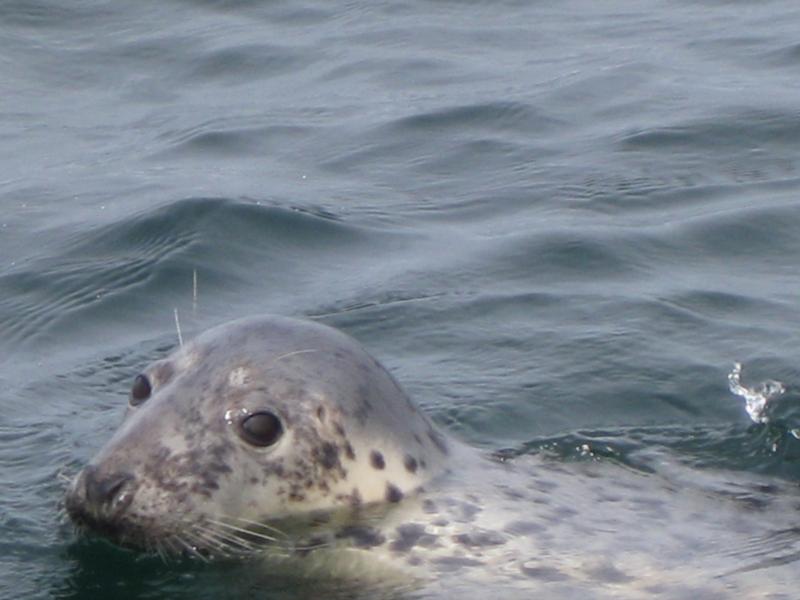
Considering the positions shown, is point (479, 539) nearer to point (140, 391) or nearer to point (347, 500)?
point (347, 500)

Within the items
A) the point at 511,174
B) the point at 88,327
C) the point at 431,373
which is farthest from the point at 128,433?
the point at 511,174

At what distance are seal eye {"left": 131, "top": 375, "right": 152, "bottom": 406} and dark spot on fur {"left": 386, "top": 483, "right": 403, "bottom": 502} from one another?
87 cm

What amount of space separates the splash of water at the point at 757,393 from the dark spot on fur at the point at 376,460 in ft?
7.13

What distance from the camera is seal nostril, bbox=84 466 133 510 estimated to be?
228 inches

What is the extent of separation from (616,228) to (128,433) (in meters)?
4.99

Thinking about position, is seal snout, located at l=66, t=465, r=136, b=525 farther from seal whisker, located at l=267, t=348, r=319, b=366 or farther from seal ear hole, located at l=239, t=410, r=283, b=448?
seal whisker, located at l=267, t=348, r=319, b=366

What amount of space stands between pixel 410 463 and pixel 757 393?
7.57 feet

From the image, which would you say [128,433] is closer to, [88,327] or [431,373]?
[431,373]

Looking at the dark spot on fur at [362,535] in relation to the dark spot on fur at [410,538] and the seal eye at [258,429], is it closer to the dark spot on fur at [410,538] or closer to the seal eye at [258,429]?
the dark spot on fur at [410,538]

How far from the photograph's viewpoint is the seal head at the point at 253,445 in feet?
19.2

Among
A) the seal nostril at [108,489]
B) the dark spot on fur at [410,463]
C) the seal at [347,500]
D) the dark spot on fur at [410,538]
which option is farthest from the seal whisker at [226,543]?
the dark spot on fur at [410,463]

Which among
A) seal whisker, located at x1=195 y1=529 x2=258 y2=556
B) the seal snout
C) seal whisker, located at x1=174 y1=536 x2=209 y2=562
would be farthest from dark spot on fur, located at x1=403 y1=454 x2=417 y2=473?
the seal snout

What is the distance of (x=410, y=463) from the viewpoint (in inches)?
242

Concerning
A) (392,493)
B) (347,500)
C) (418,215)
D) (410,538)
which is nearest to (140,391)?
(347,500)
